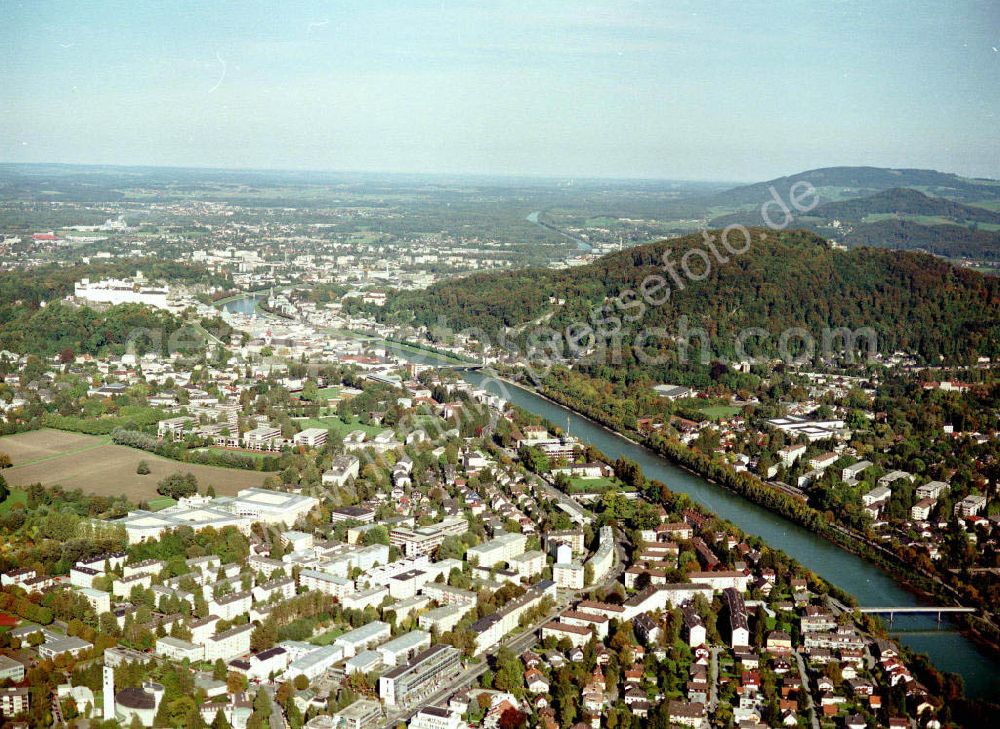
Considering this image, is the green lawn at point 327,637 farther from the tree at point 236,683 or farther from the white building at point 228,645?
the tree at point 236,683

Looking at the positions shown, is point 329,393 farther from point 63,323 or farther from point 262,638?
point 262,638

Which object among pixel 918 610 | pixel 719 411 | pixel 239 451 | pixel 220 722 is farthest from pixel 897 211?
pixel 220 722

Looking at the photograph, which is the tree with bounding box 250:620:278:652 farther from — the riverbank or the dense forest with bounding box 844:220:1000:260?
the dense forest with bounding box 844:220:1000:260

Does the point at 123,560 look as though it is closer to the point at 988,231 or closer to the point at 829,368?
the point at 829,368

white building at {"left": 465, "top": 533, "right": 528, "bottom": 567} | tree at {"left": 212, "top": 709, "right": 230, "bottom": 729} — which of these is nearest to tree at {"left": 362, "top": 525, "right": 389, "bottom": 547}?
white building at {"left": 465, "top": 533, "right": 528, "bottom": 567}

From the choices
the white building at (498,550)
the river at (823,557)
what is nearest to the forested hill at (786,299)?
the river at (823,557)

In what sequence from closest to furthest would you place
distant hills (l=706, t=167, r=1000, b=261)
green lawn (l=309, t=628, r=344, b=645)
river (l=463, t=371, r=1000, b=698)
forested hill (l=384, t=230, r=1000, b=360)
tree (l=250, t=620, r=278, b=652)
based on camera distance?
tree (l=250, t=620, r=278, b=652) → green lawn (l=309, t=628, r=344, b=645) → river (l=463, t=371, r=1000, b=698) → forested hill (l=384, t=230, r=1000, b=360) → distant hills (l=706, t=167, r=1000, b=261)
